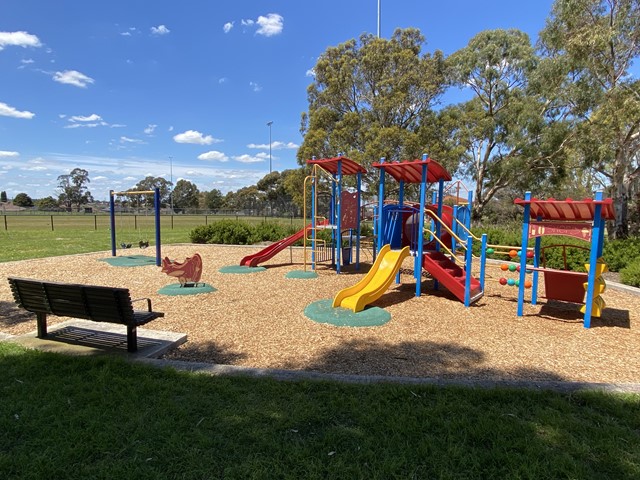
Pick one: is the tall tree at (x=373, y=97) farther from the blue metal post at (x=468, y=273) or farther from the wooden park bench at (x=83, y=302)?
the wooden park bench at (x=83, y=302)

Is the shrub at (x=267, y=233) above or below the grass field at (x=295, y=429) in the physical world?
above

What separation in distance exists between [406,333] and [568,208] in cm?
329

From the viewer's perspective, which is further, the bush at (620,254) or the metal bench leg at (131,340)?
the bush at (620,254)

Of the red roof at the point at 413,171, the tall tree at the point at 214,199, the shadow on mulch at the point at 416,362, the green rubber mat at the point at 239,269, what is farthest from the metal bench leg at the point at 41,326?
the tall tree at the point at 214,199

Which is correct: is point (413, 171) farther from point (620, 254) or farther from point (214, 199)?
point (214, 199)

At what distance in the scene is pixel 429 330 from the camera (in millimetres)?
5258

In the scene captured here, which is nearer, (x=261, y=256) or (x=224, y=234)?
(x=261, y=256)

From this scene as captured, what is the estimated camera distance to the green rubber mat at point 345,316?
215 inches

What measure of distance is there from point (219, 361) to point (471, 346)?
2.96m

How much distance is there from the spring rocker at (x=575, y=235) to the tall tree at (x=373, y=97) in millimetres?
15419

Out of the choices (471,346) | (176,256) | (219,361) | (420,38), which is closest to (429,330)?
(471,346)

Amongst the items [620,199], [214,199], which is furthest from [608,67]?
[214,199]

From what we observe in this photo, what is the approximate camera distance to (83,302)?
12.8 ft

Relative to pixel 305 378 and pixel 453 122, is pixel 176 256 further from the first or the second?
pixel 453 122
